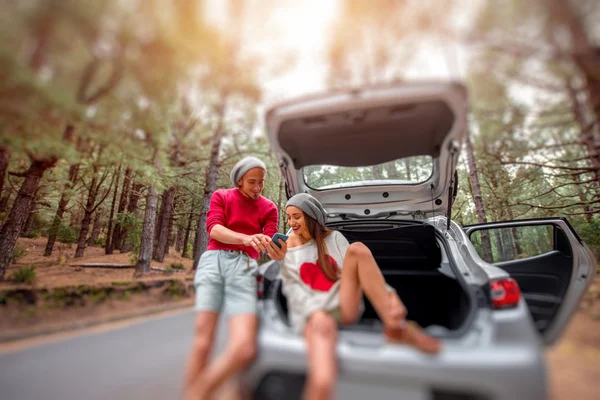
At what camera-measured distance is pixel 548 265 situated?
8.20 ft

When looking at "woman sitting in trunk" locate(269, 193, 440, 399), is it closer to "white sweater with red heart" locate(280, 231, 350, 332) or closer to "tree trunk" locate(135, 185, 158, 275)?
"white sweater with red heart" locate(280, 231, 350, 332)

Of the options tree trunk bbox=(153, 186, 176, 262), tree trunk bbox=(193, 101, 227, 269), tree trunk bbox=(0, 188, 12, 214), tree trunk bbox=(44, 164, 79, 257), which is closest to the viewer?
tree trunk bbox=(0, 188, 12, 214)

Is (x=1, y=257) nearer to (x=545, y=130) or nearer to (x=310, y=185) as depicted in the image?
(x=310, y=185)

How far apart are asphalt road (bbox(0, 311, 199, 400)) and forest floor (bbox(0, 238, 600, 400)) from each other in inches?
8.1

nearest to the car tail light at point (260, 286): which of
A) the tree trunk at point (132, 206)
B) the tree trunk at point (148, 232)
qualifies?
the tree trunk at point (148, 232)

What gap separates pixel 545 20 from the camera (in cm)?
167

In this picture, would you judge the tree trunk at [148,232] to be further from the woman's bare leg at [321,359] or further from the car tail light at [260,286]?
the woman's bare leg at [321,359]

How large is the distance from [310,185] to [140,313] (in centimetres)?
170

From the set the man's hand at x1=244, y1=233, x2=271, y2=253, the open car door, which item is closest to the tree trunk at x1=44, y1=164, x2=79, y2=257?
the man's hand at x1=244, y1=233, x2=271, y2=253

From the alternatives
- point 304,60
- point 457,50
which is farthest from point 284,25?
point 457,50

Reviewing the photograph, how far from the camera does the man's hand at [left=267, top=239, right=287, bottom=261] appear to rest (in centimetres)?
156

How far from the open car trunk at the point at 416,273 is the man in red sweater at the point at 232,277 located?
0.21 m

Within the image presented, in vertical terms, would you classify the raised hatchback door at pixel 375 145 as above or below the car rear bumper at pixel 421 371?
above

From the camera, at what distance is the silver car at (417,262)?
2.98ft
